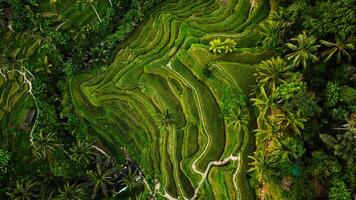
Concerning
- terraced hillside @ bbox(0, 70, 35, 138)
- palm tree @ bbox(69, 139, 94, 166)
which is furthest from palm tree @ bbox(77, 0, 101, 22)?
palm tree @ bbox(69, 139, 94, 166)

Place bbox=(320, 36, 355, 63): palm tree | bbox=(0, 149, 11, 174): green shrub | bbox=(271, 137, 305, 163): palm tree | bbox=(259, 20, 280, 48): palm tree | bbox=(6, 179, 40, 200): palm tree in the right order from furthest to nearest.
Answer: bbox=(0, 149, 11, 174): green shrub, bbox=(6, 179, 40, 200): palm tree, bbox=(259, 20, 280, 48): palm tree, bbox=(271, 137, 305, 163): palm tree, bbox=(320, 36, 355, 63): palm tree

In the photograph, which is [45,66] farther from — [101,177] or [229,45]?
[229,45]

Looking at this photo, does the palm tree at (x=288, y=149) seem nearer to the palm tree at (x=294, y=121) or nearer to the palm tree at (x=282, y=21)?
the palm tree at (x=294, y=121)

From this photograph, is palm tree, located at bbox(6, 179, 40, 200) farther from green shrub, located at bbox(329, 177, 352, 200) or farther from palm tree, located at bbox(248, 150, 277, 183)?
green shrub, located at bbox(329, 177, 352, 200)

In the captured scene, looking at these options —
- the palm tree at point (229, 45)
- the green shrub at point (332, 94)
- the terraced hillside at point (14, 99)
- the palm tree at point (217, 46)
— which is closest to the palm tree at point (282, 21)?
the palm tree at point (229, 45)

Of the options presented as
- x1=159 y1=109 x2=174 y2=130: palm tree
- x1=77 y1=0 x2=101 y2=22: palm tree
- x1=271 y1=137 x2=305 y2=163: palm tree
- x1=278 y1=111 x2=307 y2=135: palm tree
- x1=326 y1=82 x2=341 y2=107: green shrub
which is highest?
x1=77 y1=0 x2=101 y2=22: palm tree

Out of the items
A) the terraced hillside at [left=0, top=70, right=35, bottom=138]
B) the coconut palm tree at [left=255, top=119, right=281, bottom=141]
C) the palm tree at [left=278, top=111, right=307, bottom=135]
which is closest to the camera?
the palm tree at [left=278, top=111, right=307, bottom=135]
